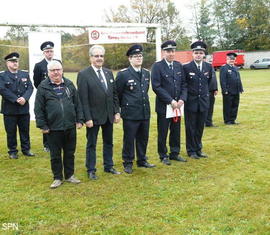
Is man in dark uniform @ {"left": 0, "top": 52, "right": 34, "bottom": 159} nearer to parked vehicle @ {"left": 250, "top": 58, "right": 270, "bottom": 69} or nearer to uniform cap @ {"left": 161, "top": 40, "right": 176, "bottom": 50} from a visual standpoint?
uniform cap @ {"left": 161, "top": 40, "right": 176, "bottom": 50}

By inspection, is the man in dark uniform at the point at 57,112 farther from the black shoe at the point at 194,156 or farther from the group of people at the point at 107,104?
the black shoe at the point at 194,156

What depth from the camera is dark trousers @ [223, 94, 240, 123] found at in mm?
10219

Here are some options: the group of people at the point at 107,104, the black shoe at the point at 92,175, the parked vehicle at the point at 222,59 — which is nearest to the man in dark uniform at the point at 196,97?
the group of people at the point at 107,104

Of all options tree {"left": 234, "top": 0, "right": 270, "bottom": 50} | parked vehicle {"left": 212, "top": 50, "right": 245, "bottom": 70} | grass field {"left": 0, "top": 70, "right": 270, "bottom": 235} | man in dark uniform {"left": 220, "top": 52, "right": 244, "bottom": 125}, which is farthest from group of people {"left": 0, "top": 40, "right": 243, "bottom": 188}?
tree {"left": 234, "top": 0, "right": 270, "bottom": 50}

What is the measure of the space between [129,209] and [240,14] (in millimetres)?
60006

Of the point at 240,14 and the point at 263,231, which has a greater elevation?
the point at 240,14

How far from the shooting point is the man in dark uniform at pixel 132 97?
5.82 meters

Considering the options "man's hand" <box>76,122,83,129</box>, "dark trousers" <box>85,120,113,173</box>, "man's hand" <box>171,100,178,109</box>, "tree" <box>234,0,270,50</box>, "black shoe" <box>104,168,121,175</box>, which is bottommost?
"black shoe" <box>104,168,121,175</box>

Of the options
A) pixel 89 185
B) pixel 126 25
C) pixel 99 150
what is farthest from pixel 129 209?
pixel 126 25

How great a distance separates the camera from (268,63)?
4394 centimetres

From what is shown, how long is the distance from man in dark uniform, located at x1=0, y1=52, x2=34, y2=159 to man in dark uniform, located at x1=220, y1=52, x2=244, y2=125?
17.7 ft

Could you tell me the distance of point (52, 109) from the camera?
5090mm

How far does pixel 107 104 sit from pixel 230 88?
5575 mm

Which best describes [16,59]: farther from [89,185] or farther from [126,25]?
[126,25]
